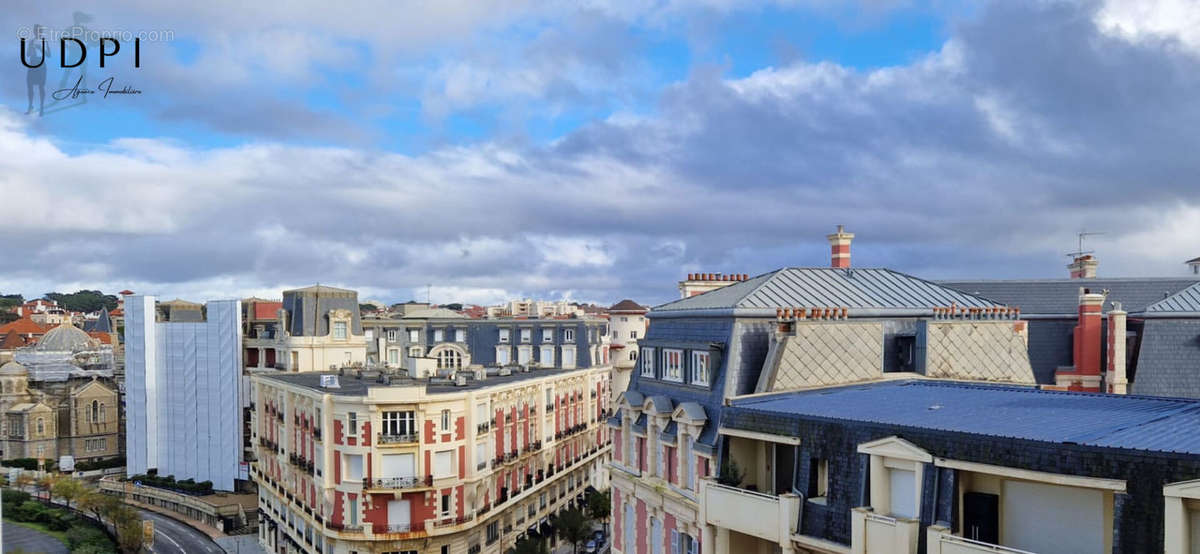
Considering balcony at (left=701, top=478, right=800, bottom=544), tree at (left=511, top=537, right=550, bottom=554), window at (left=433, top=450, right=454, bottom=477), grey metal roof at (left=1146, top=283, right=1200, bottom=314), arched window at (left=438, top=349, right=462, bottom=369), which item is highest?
grey metal roof at (left=1146, top=283, right=1200, bottom=314)

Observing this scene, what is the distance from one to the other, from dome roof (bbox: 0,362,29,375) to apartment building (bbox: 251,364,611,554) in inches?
2193

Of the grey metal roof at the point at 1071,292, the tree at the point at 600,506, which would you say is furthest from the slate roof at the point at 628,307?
the grey metal roof at the point at 1071,292

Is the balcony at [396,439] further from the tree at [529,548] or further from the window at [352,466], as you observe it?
the tree at [529,548]

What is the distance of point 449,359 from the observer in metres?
78.1

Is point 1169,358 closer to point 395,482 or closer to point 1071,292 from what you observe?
point 1071,292

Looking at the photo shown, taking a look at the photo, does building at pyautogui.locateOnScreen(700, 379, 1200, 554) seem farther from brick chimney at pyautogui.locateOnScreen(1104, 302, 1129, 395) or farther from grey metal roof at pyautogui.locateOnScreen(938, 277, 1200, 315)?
grey metal roof at pyautogui.locateOnScreen(938, 277, 1200, 315)

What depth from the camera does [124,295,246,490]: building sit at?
82312 mm

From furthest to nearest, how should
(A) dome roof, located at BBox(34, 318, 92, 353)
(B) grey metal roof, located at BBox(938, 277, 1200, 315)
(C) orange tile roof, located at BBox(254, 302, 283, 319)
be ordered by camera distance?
1. (A) dome roof, located at BBox(34, 318, 92, 353)
2. (C) orange tile roof, located at BBox(254, 302, 283, 319)
3. (B) grey metal roof, located at BBox(938, 277, 1200, 315)

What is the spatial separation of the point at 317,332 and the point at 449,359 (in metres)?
12.1

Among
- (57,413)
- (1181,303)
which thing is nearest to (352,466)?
(1181,303)

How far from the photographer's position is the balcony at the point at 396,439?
162 ft

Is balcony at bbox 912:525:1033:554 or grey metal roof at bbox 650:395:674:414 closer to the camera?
balcony at bbox 912:525:1033:554

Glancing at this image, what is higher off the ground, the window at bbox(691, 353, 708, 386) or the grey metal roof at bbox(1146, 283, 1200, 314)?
the grey metal roof at bbox(1146, 283, 1200, 314)

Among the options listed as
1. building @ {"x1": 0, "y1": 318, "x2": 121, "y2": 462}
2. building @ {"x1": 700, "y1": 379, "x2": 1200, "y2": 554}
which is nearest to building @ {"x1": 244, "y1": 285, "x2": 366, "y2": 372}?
building @ {"x1": 0, "y1": 318, "x2": 121, "y2": 462}
